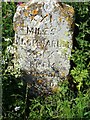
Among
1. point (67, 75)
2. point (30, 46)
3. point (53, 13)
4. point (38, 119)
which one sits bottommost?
point (38, 119)

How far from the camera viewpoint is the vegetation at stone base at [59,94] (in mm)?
4543

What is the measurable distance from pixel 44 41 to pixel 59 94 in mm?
612

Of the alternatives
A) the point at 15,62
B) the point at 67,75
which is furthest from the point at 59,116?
the point at 15,62

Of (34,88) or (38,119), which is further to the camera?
(34,88)

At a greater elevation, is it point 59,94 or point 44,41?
point 44,41

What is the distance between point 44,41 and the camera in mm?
4738

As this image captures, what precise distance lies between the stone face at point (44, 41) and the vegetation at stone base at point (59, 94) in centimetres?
11

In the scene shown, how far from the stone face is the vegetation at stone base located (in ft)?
0.37

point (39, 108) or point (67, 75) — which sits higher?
point (67, 75)

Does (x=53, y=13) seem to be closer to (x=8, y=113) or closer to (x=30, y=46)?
(x=30, y=46)

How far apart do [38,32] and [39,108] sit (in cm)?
83

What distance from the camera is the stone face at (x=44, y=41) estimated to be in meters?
4.63

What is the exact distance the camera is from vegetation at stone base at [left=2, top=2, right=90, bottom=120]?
14.9 feet

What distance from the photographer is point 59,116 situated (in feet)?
14.8
